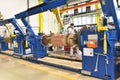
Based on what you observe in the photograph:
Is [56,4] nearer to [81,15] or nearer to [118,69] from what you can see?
[118,69]

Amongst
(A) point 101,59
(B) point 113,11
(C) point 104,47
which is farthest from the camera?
(A) point 101,59

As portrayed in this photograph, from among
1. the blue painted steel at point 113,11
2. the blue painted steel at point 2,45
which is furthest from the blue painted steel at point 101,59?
the blue painted steel at point 2,45

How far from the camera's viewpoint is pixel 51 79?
3.62 meters

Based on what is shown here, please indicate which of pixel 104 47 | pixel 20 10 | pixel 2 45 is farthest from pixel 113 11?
pixel 20 10

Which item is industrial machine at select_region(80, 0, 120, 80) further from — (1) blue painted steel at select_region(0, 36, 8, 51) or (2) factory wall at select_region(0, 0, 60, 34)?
(2) factory wall at select_region(0, 0, 60, 34)

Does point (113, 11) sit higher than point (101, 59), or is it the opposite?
point (113, 11)

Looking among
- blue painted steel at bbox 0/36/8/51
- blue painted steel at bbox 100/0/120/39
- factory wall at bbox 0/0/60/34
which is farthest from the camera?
factory wall at bbox 0/0/60/34

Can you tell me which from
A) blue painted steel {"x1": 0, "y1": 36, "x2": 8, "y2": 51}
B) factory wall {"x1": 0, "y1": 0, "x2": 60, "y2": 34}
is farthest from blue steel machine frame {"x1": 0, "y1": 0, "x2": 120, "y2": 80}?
factory wall {"x1": 0, "y1": 0, "x2": 60, "y2": 34}

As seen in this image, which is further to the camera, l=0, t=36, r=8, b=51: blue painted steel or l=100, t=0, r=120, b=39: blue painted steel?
l=0, t=36, r=8, b=51: blue painted steel

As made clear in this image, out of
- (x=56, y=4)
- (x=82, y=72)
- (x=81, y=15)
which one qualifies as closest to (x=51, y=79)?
(x=82, y=72)

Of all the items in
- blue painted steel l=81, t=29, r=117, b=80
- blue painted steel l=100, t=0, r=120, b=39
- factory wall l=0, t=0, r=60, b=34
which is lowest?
blue painted steel l=81, t=29, r=117, b=80

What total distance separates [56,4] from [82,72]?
163 cm

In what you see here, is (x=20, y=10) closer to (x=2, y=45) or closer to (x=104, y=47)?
(x=2, y=45)

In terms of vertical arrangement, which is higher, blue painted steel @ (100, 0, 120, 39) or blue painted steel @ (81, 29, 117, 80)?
blue painted steel @ (100, 0, 120, 39)
